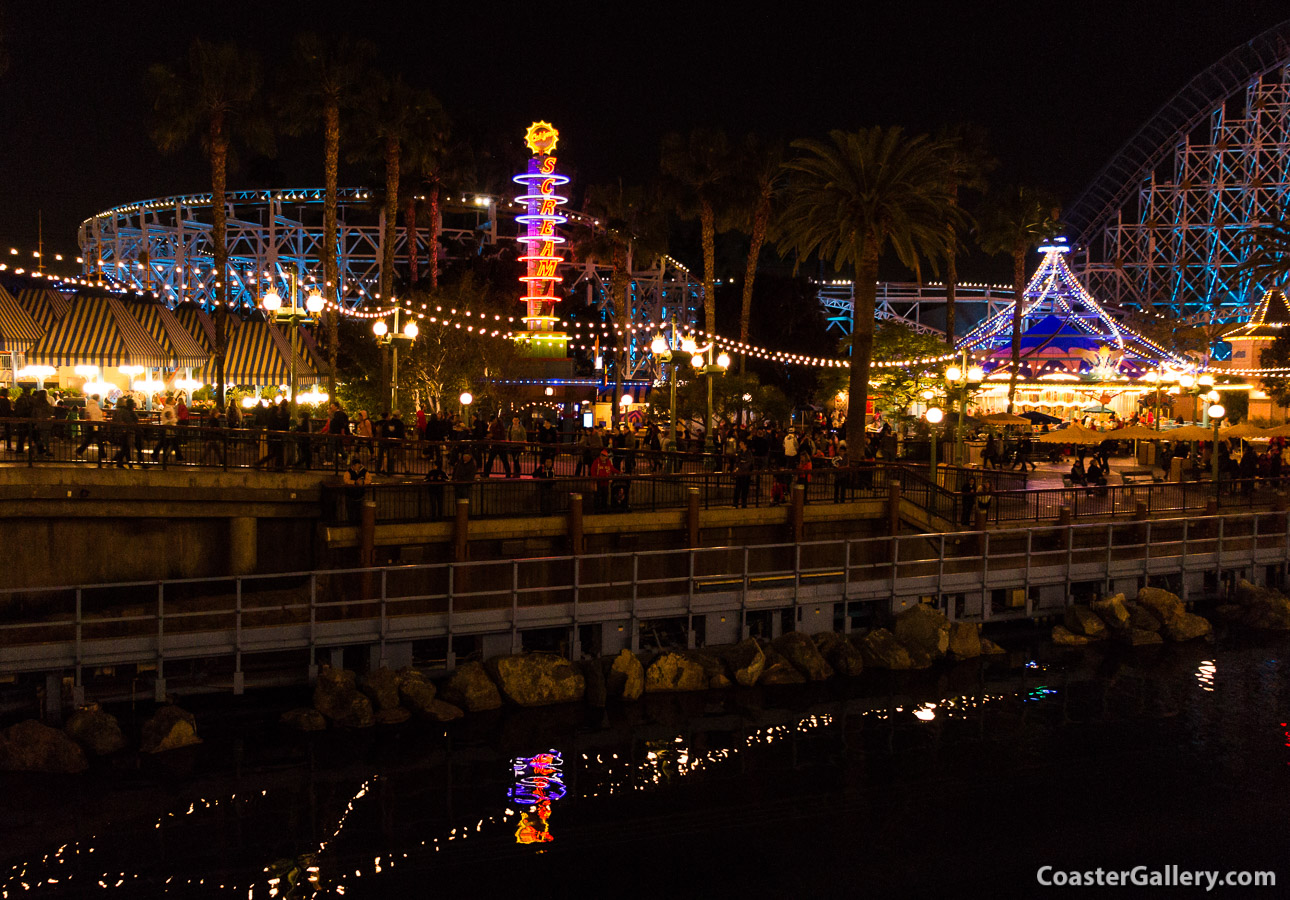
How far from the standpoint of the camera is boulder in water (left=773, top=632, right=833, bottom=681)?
20.1 m

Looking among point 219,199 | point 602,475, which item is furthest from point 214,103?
point 602,475

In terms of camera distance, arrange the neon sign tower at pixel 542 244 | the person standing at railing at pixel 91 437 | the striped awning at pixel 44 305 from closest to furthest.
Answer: the person standing at railing at pixel 91 437, the striped awning at pixel 44 305, the neon sign tower at pixel 542 244

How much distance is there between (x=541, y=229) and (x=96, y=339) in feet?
108

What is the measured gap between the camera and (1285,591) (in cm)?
2755

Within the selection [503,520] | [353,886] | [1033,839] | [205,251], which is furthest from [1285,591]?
[205,251]

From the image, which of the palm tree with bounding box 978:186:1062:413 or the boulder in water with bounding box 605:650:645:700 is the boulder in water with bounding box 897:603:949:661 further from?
the palm tree with bounding box 978:186:1062:413

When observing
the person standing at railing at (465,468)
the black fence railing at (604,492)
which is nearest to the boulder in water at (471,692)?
the black fence railing at (604,492)

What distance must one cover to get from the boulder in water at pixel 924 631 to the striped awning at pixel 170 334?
3431cm

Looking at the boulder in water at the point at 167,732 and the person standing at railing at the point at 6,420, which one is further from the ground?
the person standing at railing at the point at 6,420

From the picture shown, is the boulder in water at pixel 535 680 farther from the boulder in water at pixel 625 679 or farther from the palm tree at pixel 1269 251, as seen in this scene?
the palm tree at pixel 1269 251

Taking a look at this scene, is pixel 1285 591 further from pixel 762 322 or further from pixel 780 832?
pixel 762 322

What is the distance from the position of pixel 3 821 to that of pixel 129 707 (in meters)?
3.73

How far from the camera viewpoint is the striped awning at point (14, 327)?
124ft

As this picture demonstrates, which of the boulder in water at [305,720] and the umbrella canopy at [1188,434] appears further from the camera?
the umbrella canopy at [1188,434]
